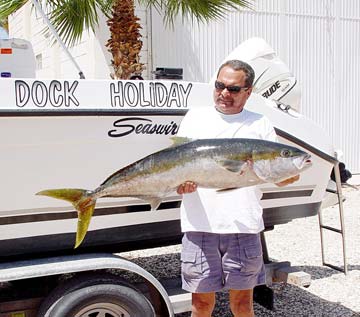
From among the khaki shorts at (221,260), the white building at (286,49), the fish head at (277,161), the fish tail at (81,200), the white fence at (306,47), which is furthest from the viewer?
the white fence at (306,47)

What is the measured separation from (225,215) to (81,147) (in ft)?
3.13

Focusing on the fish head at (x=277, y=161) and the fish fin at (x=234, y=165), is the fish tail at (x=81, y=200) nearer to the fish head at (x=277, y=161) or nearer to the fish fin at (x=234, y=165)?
the fish fin at (x=234, y=165)

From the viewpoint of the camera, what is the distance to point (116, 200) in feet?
11.2

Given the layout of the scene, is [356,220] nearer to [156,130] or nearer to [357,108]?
[357,108]

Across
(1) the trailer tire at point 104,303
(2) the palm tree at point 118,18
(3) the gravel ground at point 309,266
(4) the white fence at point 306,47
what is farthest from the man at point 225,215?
(4) the white fence at point 306,47

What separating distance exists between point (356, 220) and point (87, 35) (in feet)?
16.9

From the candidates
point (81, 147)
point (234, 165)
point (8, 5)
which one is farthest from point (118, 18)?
point (234, 165)

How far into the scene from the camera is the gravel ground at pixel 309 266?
445 centimetres

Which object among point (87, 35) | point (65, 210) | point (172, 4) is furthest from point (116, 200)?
point (87, 35)

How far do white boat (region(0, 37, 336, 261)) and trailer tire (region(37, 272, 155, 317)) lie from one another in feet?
0.83

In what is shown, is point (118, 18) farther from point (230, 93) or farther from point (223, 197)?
point (223, 197)

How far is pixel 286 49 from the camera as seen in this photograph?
10414mm

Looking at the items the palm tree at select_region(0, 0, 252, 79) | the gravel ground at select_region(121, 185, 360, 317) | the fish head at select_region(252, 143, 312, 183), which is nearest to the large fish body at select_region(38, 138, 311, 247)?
the fish head at select_region(252, 143, 312, 183)

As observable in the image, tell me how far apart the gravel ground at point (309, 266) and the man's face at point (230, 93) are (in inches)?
81.2
